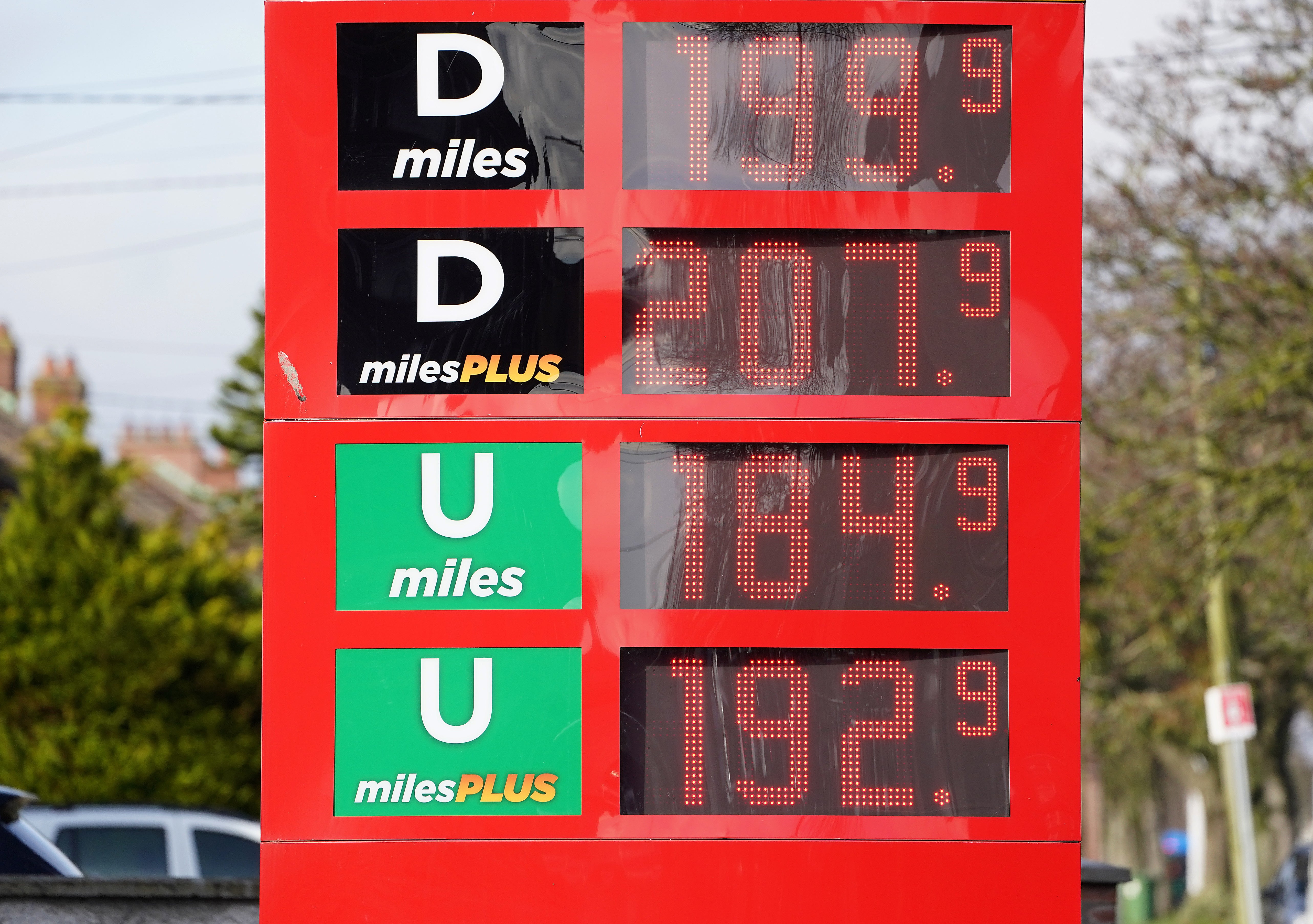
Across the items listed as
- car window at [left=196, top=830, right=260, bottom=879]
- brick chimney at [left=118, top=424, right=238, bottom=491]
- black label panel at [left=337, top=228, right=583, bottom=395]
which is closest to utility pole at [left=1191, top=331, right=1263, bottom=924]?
car window at [left=196, top=830, right=260, bottom=879]

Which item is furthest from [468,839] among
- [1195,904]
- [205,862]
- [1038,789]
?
[1195,904]

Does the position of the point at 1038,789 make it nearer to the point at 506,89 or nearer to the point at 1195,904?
the point at 506,89

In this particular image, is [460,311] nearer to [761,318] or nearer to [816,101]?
[761,318]

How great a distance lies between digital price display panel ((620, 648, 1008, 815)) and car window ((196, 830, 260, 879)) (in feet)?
18.2

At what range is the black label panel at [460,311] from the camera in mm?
4348

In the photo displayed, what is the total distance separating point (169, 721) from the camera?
14594 mm

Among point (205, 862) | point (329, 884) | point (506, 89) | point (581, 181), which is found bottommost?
point (205, 862)

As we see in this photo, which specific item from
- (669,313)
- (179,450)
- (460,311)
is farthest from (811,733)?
(179,450)

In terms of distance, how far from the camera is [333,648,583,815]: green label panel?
13.9 ft

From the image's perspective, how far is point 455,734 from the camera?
4.26 metres

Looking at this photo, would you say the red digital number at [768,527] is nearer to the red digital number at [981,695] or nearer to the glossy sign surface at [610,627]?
the glossy sign surface at [610,627]

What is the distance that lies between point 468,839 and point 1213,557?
10.7m

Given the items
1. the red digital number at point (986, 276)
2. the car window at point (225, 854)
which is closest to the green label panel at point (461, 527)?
the red digital number at point (986, 276)

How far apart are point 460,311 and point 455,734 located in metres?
1.27
